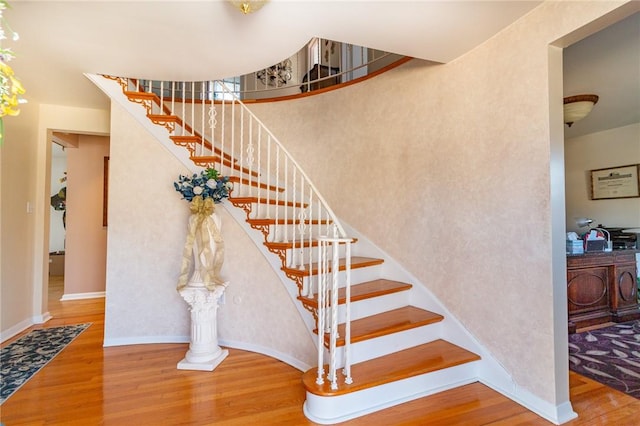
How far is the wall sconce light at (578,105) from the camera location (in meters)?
2.90

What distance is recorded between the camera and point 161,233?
314cm

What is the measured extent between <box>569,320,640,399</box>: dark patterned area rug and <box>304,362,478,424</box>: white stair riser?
977mm

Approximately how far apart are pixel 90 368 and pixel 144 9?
2769 mm

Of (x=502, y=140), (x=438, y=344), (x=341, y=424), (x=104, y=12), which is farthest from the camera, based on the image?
(x=438, y=344)

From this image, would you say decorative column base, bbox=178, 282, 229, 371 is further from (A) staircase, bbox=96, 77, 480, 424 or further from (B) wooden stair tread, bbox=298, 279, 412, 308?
(B) wooden stair tread, bbox=298, 279, 412, 308

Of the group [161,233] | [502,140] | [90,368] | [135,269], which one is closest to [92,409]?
[90,368]

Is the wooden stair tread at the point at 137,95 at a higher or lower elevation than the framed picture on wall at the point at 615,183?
higher

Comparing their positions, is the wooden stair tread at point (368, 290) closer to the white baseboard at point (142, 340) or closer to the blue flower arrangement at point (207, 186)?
the blue flower arrangement at point (207, 186)

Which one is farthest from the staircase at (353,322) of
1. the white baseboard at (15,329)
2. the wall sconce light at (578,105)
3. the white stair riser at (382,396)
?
the white baseboard at (15,329)

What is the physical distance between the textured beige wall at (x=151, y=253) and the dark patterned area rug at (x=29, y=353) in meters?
0.50

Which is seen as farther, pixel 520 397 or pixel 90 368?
pixel 90 368

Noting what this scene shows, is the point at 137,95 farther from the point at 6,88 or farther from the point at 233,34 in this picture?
the point at 6,88

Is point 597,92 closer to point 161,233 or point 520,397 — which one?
point 520,397

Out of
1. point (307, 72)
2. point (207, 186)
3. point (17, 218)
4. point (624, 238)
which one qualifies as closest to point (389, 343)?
point (207, 186)
